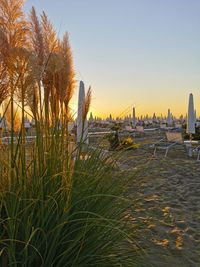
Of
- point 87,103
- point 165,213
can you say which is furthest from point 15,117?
point 165,213

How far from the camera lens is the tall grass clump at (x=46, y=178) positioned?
5.60ft

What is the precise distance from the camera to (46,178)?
6.23 ft

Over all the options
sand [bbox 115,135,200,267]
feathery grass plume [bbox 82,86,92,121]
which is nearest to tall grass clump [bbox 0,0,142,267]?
feathery grass plume [bbox 82,86,92,121]

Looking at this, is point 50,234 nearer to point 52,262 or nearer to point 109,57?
point 52,262

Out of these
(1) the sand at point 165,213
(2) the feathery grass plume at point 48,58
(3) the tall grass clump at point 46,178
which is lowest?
(1) the sand at point 165,213

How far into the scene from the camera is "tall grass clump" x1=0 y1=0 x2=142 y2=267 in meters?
1.71

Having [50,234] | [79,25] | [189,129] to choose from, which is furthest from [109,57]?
[189,129]

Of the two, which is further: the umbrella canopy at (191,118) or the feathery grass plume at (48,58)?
the umbrella canopy at (191,118)

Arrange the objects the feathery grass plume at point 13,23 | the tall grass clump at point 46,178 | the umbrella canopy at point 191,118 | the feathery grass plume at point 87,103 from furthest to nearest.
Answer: the umbrella canopy at point 191,118 → the feathery grass plume at point 13,23 → the feathery grass plume at point 87,103 → the tall grass clump at point 46,178

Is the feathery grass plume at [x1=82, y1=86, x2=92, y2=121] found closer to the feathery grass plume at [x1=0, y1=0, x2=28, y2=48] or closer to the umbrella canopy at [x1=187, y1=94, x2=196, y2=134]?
the feathery grass plume at [x1=0, y1=0, x2=28, y2=48]

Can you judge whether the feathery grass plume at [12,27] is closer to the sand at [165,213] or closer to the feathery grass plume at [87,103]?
the feathery grass plume at [87,103]

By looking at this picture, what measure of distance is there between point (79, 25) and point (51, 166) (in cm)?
131

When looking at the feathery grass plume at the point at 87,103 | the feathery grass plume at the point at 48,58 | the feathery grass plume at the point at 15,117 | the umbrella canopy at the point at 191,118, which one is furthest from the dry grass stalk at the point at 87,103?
the umbrella canopy at the point at 191,118

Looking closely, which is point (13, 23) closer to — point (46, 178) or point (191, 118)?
point (46, 178)
